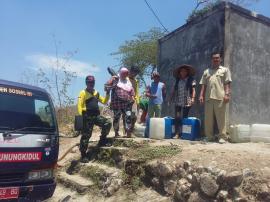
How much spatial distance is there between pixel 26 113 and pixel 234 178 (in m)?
2.95

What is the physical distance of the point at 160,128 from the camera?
323 inches

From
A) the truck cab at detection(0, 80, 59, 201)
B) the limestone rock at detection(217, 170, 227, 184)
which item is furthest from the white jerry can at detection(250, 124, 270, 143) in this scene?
the truck cab at detection(0, 80, 59, 201)

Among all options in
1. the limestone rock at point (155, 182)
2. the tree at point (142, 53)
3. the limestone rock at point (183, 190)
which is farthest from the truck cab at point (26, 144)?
the tree at point (142, 53)

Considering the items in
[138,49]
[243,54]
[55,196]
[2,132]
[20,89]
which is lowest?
[55,196]

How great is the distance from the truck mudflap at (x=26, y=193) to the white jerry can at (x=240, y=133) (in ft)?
12.2

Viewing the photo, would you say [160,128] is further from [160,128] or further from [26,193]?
[26,193]

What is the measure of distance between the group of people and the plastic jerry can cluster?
8.5 inches

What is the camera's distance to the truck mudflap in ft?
16.9

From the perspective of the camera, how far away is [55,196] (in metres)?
7.12

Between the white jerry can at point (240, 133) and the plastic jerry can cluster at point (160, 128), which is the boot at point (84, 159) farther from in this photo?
the white jerry can at point (240, 133)

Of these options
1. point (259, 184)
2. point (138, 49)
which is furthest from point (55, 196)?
point (138, 49)

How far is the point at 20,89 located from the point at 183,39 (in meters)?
5.24

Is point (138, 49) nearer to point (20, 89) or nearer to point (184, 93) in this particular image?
point (184, 93)

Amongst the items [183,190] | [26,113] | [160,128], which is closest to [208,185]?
[183,190]
